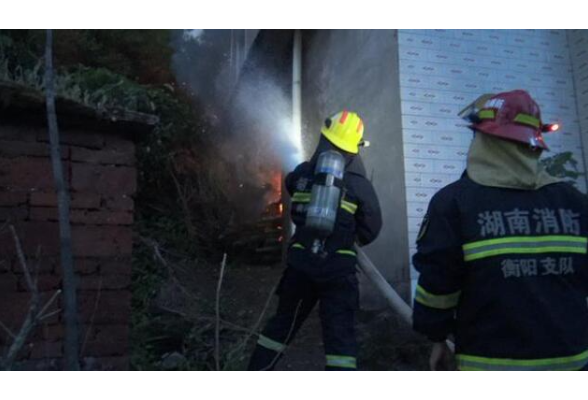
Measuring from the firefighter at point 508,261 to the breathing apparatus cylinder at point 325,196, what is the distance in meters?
1.20

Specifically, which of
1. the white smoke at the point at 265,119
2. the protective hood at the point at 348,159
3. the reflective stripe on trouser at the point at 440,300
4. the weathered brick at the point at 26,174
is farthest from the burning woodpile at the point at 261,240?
the reflective stripe on trouser at the point at 440,300

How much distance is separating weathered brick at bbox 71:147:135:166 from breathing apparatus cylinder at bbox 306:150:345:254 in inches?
58.2

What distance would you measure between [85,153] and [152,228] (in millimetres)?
3497

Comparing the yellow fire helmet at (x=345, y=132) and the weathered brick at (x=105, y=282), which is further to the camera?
the yellow fire helmet at (x=345, y=132)

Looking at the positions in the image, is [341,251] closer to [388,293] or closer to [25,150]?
[388,293]

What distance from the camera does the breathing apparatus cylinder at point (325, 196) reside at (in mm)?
3316

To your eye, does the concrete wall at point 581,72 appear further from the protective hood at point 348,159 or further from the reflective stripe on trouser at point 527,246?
the reflective stripe on trouser at point 527,246

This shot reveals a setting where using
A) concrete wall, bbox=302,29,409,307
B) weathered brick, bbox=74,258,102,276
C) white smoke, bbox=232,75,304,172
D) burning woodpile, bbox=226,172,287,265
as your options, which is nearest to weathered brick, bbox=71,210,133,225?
weathered brick, bbox=74,258,102,276

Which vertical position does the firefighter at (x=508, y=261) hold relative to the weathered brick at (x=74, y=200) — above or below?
below

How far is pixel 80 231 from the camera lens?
3.66 metres

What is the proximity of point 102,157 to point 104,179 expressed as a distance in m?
0.17

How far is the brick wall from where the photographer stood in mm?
3420

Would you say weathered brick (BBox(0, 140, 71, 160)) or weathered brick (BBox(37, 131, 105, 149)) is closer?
weathered brick (BBox(0, 140, 71, 160))

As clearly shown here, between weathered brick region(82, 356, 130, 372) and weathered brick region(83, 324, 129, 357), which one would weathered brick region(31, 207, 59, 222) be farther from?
weathered brick region(82, 356, 130, 372)
